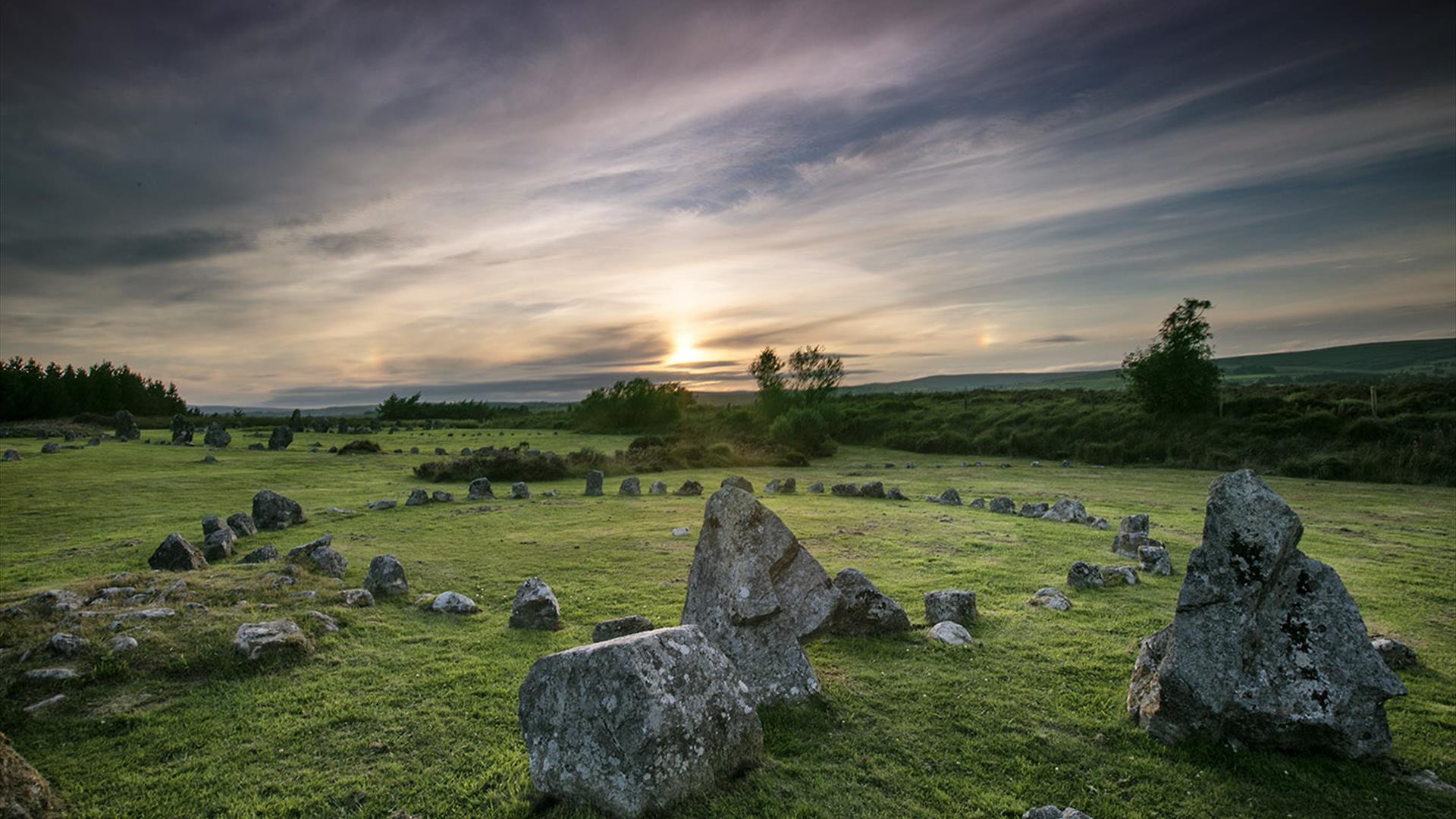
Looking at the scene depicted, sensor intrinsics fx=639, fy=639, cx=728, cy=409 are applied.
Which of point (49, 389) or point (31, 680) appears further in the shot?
point (49, 389)

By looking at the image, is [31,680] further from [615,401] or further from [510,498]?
[615,401]

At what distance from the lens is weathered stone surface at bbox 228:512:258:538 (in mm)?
17047

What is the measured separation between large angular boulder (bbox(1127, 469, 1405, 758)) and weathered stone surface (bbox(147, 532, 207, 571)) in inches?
628

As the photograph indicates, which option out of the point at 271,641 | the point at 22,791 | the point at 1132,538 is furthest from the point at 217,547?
the point at 1132,538

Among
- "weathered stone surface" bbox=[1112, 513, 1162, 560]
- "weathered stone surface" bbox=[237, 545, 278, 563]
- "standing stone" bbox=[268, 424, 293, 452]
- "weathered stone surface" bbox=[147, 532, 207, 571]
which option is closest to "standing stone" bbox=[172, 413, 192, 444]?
"standing stone" bbox=[268, 424, 293, 452]

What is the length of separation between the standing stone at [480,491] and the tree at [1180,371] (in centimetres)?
4151

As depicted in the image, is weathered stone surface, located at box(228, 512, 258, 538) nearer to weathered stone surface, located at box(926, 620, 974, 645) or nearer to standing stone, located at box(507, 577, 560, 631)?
standing stone, located at box(507, 577, 560, 631)

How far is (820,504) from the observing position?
82.9 ft

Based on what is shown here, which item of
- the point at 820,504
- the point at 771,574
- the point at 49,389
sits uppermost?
the point at 49,389

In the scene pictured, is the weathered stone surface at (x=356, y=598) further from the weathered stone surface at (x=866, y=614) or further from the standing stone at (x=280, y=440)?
the standing stone at (x=280, y=440)

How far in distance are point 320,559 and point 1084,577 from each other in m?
15.1

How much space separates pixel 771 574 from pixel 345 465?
Result: 112 feet

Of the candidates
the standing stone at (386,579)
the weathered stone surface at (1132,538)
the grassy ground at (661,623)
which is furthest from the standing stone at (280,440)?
the weathered stone surface at (1132,538)

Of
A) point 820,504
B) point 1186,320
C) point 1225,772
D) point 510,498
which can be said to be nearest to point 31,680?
point 1225,772
